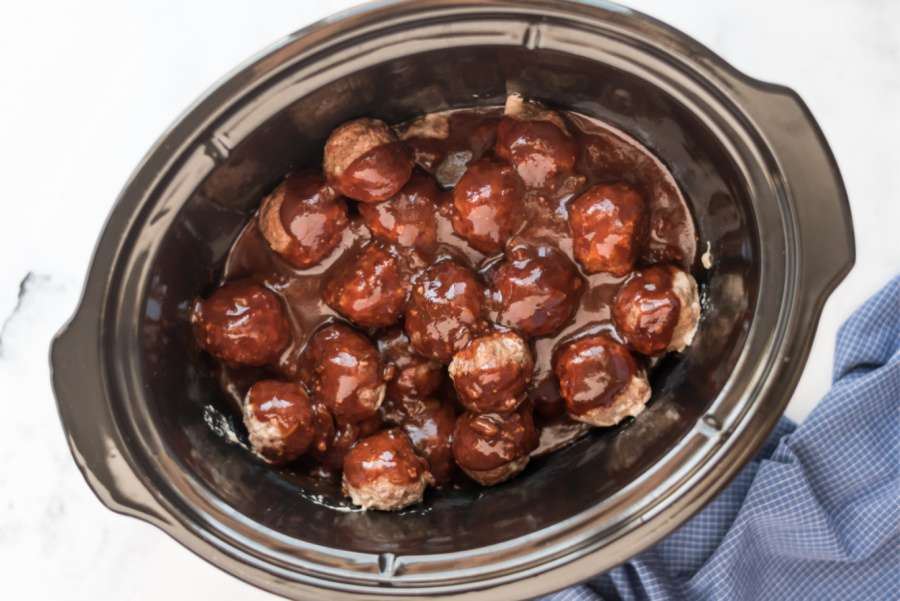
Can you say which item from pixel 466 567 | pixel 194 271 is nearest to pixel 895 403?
pixel 466 567

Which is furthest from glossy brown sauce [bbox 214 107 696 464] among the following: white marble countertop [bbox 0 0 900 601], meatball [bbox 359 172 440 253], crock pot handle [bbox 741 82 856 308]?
white marble countertop [bbox 0 0 900 601]

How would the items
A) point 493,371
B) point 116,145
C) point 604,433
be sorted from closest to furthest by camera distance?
1. point 493,371
2. point 604,433
3. point 116,145

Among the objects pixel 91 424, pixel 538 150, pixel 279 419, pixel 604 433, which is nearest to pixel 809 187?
pixel 538 150

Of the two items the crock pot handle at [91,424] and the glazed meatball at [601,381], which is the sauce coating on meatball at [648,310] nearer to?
the glazed meatball at [601,381]

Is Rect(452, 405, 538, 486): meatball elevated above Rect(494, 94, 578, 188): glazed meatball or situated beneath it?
situated beneath

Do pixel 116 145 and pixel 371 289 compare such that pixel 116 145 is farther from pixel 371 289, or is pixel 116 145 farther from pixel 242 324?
pixel 371 289

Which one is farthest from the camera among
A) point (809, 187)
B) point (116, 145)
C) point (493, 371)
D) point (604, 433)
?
point (116, 145)

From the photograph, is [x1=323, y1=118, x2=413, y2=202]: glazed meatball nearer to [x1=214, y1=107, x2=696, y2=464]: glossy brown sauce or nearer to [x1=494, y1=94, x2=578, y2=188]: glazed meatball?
[x1=214, y1=107, x2=696, y2=464]: glossy brown sauce
